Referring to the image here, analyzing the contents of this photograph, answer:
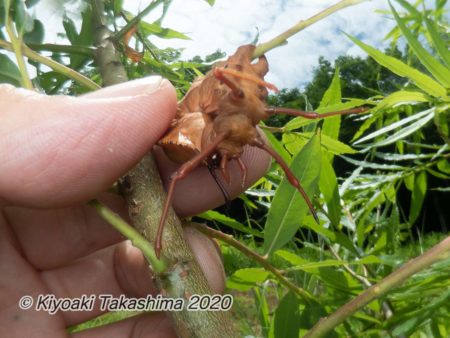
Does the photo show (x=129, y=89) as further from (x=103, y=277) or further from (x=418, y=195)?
(x=418, y=195)

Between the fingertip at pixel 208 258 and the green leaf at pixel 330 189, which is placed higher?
the green leaf at pixel 330 189

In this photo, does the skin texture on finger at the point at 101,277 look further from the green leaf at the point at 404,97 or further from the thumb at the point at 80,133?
→ the green leaf at the point at 404,97

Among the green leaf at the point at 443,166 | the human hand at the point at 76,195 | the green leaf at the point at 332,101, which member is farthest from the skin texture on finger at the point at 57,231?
the green leaf at the point at 443,166

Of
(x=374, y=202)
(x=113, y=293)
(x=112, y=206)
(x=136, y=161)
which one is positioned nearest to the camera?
(x=136, y=161)

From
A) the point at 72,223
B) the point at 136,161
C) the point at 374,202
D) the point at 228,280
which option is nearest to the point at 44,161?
the point at 136,161

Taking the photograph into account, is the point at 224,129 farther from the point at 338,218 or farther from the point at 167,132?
the point at 338,218

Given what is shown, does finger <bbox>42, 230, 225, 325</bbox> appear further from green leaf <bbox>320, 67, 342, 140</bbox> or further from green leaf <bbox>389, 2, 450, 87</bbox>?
green leaf <bbox>389, 2, 450, 87</bbox>

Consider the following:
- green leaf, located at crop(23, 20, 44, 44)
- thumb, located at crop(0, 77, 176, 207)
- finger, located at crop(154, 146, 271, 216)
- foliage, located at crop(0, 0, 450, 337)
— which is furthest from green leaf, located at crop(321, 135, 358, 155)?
green leaf, located at crop(23, 20, 44, 44)
